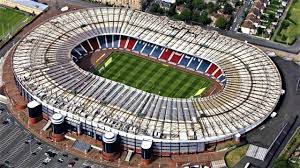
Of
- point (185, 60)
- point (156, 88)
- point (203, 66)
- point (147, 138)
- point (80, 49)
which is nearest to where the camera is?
point (147, 138)

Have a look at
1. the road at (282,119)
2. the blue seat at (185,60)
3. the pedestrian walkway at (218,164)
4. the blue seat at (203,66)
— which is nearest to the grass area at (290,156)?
the road at (282,119)

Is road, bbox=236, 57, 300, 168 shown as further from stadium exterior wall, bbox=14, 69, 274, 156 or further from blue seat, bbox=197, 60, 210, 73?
blue seat, bbox=197, 60, 210, 73

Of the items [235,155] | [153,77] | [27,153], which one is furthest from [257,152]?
[27,153]

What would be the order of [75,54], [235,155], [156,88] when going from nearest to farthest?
[235,155] < [156,88] < [75,54]

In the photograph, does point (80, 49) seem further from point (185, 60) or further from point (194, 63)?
point (194, 63)

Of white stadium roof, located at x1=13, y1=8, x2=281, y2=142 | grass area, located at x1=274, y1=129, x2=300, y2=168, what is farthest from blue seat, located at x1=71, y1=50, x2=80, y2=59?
grass area, located at x1=274, y1=129, x2=300, y2=168

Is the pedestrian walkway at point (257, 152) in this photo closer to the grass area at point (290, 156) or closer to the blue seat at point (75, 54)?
the grass area at point (290, 156)
